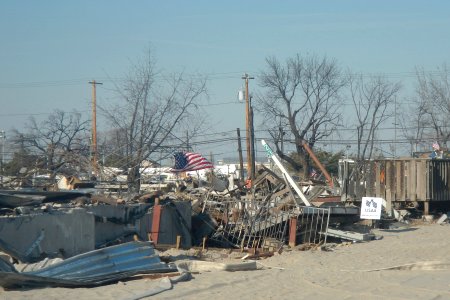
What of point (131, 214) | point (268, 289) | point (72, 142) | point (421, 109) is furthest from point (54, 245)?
point (421, 109)

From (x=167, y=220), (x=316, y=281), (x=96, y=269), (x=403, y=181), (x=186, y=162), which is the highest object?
(x=186, y=162)

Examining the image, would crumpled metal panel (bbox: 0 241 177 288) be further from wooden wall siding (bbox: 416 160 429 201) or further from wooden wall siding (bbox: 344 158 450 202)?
wooden wall siding (bbox: 416 160 429 201)

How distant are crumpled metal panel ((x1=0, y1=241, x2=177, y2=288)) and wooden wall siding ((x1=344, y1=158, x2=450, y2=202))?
15625mm

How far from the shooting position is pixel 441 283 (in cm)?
1330

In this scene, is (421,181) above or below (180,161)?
below

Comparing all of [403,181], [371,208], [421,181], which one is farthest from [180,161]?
[371,208]

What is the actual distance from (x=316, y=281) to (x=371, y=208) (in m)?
10.2

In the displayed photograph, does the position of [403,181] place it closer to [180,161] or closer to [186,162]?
[186,162]

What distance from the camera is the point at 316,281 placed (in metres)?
13.7

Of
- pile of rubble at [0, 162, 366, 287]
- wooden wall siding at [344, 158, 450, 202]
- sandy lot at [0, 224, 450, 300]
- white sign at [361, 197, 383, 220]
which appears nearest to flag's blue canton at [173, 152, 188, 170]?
pile of rubble at [0, 162, 366, 287]

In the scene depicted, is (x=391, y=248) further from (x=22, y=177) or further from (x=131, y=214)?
(x=22, y=177)

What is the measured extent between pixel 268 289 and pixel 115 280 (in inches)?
98.9

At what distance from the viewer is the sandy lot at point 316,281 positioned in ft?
37.3

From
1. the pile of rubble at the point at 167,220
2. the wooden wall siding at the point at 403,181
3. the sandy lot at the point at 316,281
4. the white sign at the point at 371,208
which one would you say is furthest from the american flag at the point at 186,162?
the sandy lot at the point at 316,281
